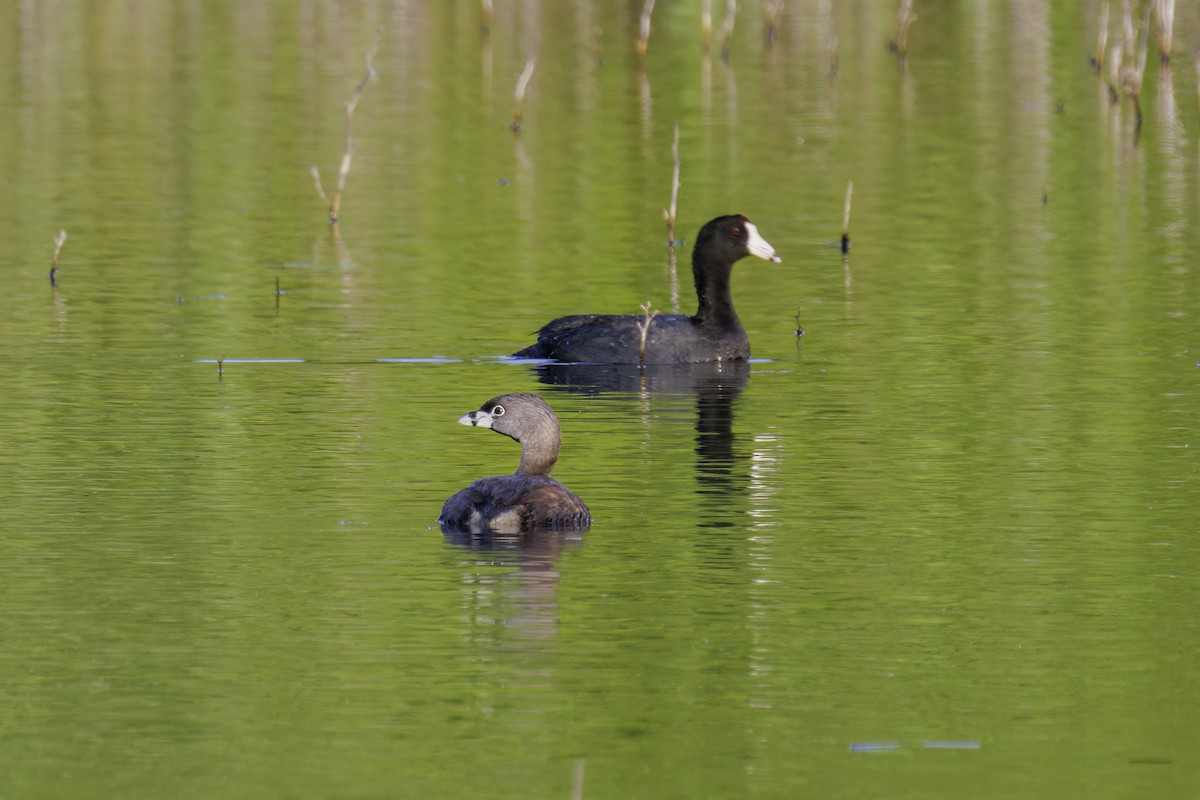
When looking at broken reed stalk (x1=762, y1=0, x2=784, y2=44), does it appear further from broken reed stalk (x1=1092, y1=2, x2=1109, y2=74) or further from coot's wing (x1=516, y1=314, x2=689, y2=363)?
coot's wing (x1=516, y1=314, x2=689, y2=363)

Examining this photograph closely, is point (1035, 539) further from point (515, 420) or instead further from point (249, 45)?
point (249, 45)

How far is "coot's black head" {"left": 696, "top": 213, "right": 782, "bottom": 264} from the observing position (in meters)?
22.6

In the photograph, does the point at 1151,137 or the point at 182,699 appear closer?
the point at 182,699

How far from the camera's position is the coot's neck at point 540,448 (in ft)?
48.4

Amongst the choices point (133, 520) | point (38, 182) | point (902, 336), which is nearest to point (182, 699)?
point (133, 520)

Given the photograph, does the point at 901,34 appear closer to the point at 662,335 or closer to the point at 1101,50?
the point at 1101,50

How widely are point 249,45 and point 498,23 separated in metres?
7.24

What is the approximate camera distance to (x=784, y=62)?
175ft

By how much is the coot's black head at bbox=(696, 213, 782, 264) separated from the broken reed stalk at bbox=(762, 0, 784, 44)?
111 feet

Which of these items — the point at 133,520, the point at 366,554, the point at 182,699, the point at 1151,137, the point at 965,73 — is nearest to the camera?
the point at 182,699

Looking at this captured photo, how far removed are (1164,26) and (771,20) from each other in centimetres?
1254

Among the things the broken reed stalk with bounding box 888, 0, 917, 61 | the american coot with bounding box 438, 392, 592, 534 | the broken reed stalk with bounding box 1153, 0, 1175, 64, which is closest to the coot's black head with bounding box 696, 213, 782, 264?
the american coot with bounding box 438, 392, 592, 534

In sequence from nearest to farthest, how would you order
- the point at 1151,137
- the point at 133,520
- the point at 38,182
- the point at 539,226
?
1. the point at 133,520
2. the point at 539,226
3. the point at 38,182
4. the point at 1151,137

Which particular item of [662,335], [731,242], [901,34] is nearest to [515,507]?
[662,335]
